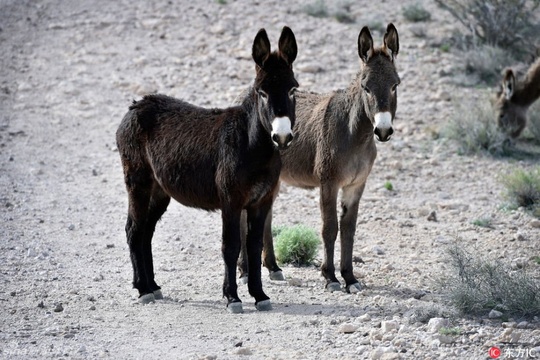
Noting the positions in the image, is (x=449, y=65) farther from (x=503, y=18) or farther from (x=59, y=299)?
(x=59, y=299)

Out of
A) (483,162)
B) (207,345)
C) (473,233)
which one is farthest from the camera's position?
(483,162)

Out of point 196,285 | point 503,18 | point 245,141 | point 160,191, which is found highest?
point 503,18

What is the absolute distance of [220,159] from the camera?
7.83 metres

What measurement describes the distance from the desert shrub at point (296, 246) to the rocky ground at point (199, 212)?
200 millimetres

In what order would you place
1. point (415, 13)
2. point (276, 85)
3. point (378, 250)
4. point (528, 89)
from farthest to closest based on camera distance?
point (415, 13), point (528, 89), point (378, 250), point (276, 85)

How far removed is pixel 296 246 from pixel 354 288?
1190mm

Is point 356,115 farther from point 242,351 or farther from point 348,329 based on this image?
point 242,351

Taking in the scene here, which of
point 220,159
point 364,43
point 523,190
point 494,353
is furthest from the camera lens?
point 523,190

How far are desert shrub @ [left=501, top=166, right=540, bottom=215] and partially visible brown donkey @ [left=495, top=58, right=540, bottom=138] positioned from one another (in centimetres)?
292

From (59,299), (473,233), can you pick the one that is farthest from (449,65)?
(59,299)

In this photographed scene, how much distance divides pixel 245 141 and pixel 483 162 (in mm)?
7433

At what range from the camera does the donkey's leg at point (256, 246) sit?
7.85m

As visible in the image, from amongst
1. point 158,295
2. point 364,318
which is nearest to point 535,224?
point 364,318

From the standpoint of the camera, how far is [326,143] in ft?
28.6
